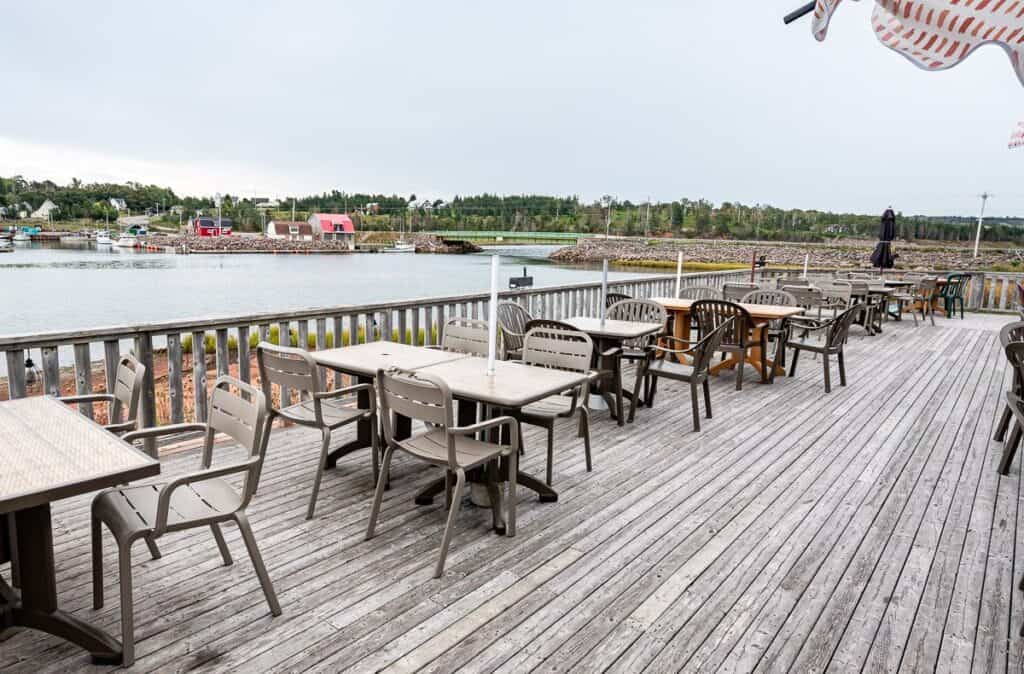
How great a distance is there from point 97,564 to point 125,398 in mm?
705

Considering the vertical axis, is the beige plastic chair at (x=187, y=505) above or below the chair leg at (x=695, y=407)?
above

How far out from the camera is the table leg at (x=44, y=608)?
1.84 metres

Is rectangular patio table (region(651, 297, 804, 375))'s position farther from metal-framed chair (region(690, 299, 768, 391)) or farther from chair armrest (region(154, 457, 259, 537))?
chair armrest (region(154, 457, 259, 537))

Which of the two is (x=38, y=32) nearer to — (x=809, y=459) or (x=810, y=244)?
(x=809, y=459)

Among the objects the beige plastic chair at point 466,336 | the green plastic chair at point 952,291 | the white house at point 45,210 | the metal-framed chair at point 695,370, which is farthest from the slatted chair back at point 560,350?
the white house at point 45,210

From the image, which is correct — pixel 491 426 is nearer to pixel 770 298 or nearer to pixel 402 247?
pixel 770 298

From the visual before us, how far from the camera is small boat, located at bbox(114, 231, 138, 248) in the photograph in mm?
22969

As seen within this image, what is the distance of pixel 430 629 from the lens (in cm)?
208

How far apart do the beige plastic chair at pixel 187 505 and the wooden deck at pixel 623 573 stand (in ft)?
0.59

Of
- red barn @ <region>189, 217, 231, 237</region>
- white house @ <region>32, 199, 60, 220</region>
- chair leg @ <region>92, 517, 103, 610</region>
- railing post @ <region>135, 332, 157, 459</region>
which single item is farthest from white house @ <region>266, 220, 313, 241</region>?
chair leg @ <region>92, 517, 103, 610</region>

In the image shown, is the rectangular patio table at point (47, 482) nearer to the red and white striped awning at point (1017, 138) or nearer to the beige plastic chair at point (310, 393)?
the beige plastic chair at point (310, 393)

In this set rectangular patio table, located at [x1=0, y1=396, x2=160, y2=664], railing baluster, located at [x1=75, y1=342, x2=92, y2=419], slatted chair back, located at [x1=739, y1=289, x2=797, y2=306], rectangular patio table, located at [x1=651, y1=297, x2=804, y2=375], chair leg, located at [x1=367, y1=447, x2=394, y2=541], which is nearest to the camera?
rectangular patio table, located at [x1=0, y1=396, x2=160, y2=664]

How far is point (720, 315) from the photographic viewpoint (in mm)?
5660

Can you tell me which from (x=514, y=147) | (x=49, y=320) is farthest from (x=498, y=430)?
(x=514, y=147)
